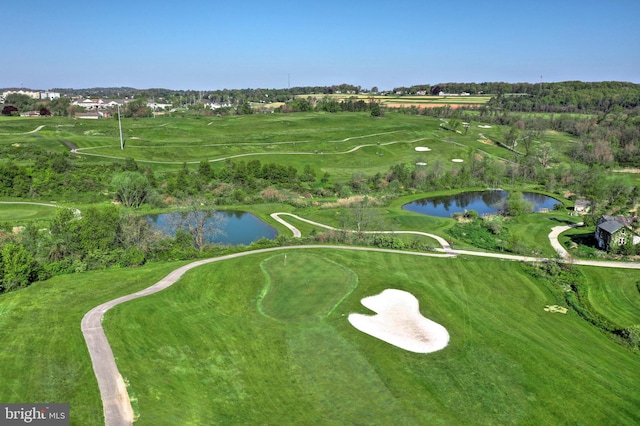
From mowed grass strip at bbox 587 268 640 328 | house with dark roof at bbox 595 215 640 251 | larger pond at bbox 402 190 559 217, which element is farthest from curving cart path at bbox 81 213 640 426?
larger pond at bbox 402 190 559 217

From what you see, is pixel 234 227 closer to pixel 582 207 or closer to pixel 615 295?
pixel 615 295

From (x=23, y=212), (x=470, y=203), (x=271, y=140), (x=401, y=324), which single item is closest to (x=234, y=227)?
(x=23, y=212)

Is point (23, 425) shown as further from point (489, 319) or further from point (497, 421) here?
point (489, 319)

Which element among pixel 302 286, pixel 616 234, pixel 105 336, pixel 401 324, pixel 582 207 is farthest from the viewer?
pixel 582 207

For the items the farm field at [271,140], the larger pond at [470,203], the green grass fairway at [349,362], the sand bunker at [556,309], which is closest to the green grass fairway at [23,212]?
the farm field at [271,140]

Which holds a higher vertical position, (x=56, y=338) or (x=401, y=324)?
(x=56, y=338)

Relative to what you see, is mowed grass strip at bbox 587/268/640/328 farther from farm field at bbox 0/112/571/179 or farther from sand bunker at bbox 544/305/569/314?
farm field at bbox 0/112/571/179
